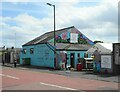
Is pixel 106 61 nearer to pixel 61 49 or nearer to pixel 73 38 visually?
pixel 61 49

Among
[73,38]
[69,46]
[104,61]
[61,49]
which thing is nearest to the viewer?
[104,61]

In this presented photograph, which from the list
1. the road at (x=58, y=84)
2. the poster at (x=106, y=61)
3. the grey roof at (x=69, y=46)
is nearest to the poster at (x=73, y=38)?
the grey roof at (x=69, y=46)

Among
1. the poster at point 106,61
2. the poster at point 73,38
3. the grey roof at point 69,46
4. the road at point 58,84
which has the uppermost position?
A: the poster at point 73,38

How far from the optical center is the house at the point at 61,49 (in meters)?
36.3

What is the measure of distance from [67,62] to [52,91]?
21.8 metres

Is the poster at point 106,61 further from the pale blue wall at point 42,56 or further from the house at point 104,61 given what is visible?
the pale blue wall at point 42,56

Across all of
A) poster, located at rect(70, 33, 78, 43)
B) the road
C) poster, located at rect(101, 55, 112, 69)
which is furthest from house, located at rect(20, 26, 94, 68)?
the road

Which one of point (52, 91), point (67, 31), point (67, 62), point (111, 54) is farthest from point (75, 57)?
point (52, 91)

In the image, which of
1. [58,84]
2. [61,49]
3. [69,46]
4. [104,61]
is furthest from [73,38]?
[58,84]

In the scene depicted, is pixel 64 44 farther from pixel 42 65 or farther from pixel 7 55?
pixel 7 55

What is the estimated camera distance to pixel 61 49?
37688mm

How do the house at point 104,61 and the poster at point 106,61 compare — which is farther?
the poster at point 106,61

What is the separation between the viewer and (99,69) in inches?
1130

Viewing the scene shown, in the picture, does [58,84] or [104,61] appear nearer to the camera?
[58,84]
